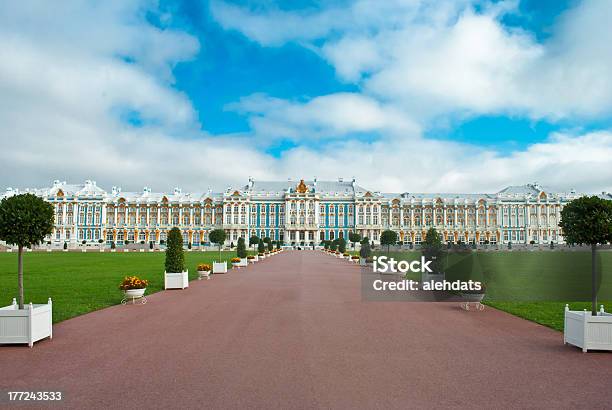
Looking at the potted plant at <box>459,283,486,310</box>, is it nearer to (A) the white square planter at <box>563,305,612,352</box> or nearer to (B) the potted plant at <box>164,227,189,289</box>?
(A) the white square planter at <box>563,305,612,352</box>

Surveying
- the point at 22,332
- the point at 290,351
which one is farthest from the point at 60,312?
the point at 290,351

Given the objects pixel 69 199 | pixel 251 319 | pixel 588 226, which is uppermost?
pixel 69 199

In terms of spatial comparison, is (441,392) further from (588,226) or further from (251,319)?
(251,319)

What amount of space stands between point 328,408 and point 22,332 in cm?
569

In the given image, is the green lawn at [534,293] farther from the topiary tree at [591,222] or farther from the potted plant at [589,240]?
the topiary tree at [591,222]

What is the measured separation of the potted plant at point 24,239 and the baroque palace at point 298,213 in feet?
273

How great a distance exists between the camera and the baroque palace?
308 feet

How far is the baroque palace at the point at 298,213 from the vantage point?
308 feet

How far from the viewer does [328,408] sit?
17.5ft

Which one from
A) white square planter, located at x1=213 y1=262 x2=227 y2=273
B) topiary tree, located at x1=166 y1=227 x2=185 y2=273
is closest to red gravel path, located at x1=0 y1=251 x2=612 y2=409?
topiary tree, located at x1=166 y1=227 x2=185 y2=273

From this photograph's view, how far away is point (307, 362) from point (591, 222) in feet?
18.2

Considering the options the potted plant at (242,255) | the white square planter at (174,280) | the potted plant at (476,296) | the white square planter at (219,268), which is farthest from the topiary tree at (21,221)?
the potted plant at (242,255)

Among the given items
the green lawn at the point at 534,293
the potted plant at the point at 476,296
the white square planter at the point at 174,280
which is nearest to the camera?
the green lawn at the point at 534,293

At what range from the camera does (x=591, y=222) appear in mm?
8445
